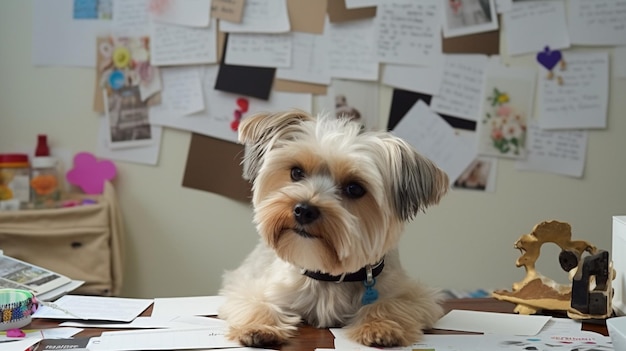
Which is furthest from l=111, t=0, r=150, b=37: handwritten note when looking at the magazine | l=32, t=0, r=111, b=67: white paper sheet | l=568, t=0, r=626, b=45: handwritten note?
l=568, t=0, r=626, b=45: handwritten note

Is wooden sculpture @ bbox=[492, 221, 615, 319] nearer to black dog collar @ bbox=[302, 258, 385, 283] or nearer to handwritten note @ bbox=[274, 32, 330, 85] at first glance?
black dog collar @ bbox=[302, 258, 385, 283]

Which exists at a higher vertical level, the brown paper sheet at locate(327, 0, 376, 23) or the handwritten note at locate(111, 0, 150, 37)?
the brown paper sheet at locate(327, 0, 376, 23)

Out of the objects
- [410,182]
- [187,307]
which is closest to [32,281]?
[187,307]

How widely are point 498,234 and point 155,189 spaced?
133 cm

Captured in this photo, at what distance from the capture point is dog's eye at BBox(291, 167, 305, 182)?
146 centimetres

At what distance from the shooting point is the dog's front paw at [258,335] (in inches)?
50.7

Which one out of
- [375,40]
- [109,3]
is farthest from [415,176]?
[109,3]

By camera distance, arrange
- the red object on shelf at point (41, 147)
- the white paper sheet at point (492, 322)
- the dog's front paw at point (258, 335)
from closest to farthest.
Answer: the dog's front paw at point (258, 335) → the white paper sheet at point (492, 322) → the red object on shelf at point (41, 147)

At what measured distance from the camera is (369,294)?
58.1 inches

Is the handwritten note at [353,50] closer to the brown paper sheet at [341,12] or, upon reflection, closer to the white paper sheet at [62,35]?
the brown paper sheet at [341,12]

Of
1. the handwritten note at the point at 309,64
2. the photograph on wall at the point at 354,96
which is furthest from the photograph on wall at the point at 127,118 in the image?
the photograph on wall at the point at 354,96

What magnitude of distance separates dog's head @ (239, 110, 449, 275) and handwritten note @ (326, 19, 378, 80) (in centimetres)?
113

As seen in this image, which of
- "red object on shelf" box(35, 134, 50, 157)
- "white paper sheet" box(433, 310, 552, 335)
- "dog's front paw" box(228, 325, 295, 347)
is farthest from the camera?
"red object on shelf" box(35, 134, 50, 157)

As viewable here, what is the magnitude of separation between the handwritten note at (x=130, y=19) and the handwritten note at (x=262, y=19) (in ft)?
0.96
